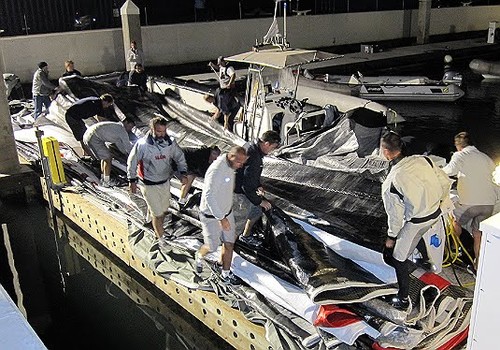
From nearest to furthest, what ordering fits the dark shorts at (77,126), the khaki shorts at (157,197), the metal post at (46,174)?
the khaki shorts at (157,197), the metal post at (46,174), the dark shorts at (77,126)

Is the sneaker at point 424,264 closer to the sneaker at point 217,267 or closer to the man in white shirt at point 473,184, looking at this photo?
the man in white shirt at point 473,184

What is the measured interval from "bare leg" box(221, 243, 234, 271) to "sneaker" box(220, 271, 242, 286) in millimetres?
78

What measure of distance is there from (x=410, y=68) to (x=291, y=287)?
20.0 metres

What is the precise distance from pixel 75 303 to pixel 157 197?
6.96 ft

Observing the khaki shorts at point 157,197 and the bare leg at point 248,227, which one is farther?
the khaki shorts at point 157,197

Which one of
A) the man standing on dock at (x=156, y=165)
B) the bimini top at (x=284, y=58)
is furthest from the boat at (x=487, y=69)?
the man standing on dock at (x=156, y=165)

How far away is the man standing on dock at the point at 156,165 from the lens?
5.91m

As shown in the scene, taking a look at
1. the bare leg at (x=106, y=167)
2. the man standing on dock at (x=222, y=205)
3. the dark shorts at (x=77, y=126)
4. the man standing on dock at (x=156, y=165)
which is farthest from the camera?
the dark shorts at (x=77, y=126)

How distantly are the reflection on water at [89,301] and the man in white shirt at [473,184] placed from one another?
2.80 m

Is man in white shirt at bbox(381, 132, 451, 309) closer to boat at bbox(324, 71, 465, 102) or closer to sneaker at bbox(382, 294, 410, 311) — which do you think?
sneaker at bbox(382, 294, 410, 311)

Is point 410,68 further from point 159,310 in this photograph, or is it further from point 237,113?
point 159,310

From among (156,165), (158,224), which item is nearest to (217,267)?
(158,224)

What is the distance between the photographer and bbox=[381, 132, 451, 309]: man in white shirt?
13.6 feet

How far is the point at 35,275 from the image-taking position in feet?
25.0
